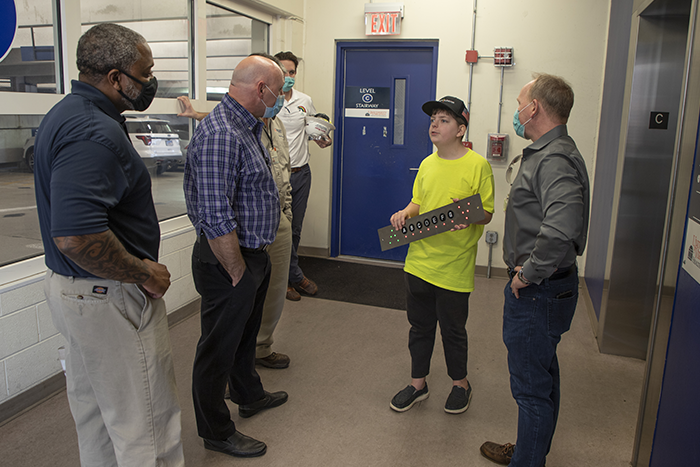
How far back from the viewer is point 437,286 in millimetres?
2295

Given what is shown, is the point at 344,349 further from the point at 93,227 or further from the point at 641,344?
the point at 93,227

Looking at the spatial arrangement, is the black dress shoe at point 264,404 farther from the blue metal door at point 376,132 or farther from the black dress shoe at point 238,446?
the blue metal door at point 376,132

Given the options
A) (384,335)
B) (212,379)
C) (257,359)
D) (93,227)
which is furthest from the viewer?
(384,335)

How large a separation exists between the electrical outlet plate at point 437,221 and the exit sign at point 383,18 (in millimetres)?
2868

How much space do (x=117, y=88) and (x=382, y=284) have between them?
3.21 meters

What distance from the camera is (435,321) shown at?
2.43 metres

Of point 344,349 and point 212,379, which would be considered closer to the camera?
point 212,379

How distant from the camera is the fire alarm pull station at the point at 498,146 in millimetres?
4434

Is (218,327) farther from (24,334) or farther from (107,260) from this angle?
(24,334)

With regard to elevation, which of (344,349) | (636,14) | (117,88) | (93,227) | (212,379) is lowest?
(344,349)

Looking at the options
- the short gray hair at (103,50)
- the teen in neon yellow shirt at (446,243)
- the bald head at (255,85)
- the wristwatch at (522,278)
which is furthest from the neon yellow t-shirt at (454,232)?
the short gray hair at (103,50)

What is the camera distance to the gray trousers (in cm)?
150

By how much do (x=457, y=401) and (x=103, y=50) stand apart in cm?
209

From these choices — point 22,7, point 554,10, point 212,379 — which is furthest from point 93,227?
point 554,10
